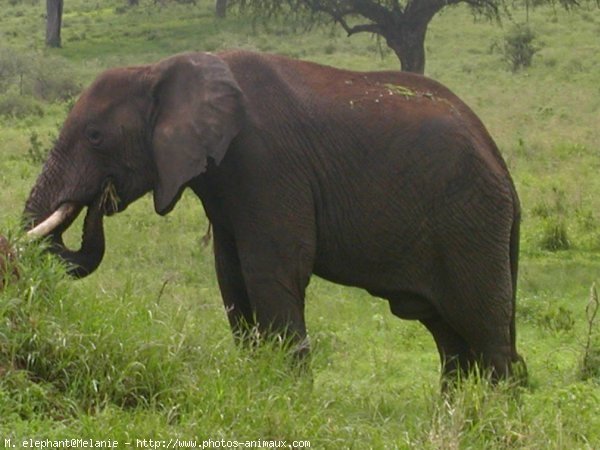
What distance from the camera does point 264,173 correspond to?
20.9 ft

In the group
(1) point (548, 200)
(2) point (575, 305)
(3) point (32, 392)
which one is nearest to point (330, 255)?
(3) point (32, 392)

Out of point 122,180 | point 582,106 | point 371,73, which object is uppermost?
point 371,73

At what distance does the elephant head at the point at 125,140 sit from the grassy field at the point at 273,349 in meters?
0.26

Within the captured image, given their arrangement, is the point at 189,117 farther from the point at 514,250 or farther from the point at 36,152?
the point at 36,152

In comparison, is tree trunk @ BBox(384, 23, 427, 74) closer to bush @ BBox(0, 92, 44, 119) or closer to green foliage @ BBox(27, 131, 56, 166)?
green foliage @ BBox(27, 131, 56, 166)

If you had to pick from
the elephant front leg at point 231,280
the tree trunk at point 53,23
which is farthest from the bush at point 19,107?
the elephant front leg at point 231,280

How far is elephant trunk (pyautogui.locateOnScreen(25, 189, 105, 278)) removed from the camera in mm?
6281

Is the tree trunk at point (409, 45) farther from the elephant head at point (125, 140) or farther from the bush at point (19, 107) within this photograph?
the elephant head at point (125, 140)

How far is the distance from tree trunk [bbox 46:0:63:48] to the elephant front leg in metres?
28.5

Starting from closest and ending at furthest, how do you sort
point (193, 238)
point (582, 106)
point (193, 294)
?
1. point (193, 294)
2. point (193, 238)
3. point (582, 106)

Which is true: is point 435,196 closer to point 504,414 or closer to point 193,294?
point 504,414

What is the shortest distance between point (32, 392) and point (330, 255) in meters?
2.19

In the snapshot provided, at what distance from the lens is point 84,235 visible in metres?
6.50

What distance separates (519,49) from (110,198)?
22.2m
